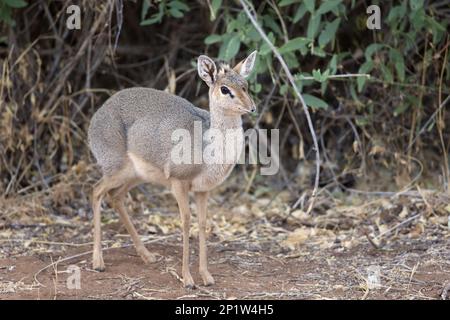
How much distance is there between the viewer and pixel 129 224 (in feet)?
18.7

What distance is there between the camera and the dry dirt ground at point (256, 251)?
489cm

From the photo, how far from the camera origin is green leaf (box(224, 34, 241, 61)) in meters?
6.32

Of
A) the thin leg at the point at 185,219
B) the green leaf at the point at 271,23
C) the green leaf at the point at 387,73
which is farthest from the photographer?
the green leaf at the point at 271,23

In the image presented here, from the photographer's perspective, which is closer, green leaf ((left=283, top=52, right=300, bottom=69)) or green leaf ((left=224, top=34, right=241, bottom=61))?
green leaf ((left=224, top=34, right=241, bottom=61))

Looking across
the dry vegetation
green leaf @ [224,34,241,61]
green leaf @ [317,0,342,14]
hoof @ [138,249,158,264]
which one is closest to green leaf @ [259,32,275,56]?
green leaf @ [224,34,241,61]

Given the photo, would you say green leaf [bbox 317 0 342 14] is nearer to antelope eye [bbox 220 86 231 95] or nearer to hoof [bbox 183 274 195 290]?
antelope eye [bbox 220 86 231 95]

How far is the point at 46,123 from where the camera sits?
7160mm

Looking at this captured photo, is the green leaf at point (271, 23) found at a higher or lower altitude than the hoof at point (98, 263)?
higher

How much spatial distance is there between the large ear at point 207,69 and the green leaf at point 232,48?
1146mm

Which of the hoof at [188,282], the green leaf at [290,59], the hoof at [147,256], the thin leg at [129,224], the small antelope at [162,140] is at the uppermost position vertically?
the green leaf at [290,59]

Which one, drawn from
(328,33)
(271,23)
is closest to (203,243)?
(328,33)

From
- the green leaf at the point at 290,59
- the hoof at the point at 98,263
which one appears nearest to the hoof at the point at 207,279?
the hoof at the point at 98,263

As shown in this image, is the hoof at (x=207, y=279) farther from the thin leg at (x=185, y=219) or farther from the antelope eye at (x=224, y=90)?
the antelope eye at (x=224, y=90)
